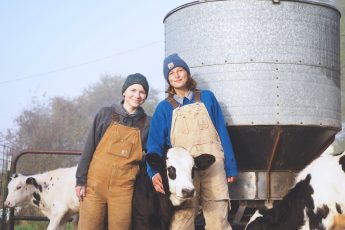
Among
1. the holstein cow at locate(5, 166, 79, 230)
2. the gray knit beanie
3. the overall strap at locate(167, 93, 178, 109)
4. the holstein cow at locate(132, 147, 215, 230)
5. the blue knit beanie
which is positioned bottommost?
the holstein cow at locate(5, 166, 79, 230)

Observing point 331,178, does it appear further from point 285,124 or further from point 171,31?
point 171,31

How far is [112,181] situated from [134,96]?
0.89m

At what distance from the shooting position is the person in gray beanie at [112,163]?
177 inches

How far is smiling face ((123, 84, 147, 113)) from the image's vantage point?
15.3 feet

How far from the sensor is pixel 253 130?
211 inches

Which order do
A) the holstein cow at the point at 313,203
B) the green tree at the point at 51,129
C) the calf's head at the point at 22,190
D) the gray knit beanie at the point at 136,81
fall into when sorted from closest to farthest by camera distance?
the gray knit beanie at the point at 136,81
the holstein cow at the point at 313,203
the calf's head at the point at 22,190
the green tree at the point at 51,129

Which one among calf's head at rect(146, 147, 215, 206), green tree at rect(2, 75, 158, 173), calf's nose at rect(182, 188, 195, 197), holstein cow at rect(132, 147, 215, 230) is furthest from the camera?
green tree at rect(2, 75, 158, 173)

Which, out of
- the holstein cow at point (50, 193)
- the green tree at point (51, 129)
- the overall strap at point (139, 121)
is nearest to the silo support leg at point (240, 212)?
the overall strap at point (139, 121)

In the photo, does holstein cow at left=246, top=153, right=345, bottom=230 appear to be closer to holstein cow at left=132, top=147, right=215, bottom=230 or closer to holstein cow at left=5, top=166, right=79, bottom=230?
holstein cow at left=132, top=147, right=215, bottom=230

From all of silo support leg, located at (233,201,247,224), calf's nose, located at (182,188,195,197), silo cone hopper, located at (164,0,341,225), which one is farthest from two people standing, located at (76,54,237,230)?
silo support leg, located at (233,201,247,224)

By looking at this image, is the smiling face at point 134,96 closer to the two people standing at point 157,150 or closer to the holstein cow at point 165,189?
the two people standing at point 157,150

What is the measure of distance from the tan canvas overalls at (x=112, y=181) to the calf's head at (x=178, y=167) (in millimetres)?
273

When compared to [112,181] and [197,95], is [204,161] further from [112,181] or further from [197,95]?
[112,181]

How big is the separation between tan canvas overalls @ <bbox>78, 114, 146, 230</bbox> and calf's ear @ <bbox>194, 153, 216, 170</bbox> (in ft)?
2.09
